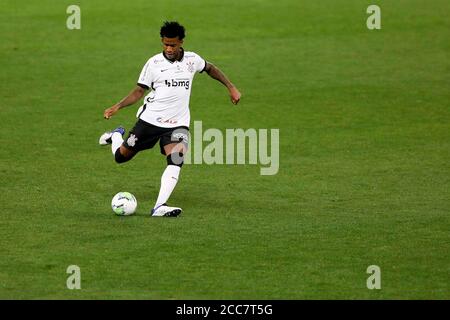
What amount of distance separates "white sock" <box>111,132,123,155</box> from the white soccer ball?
1.44 m

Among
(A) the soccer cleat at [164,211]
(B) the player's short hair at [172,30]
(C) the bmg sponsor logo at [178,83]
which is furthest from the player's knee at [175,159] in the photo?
(B) the player's short hair at [172,30]

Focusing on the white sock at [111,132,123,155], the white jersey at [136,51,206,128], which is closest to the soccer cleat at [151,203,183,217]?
the white jersey at [136,51,206,128]

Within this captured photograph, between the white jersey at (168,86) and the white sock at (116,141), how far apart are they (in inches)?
34.4

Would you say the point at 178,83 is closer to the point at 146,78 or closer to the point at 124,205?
the point at 146,78

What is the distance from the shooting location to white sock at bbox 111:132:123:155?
49.8ft

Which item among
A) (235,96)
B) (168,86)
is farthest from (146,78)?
(235,96)

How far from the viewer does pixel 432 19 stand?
1169 inches

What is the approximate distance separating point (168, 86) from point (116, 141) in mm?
1498

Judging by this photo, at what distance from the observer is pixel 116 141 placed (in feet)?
50.3

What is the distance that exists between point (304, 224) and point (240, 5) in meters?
18.1

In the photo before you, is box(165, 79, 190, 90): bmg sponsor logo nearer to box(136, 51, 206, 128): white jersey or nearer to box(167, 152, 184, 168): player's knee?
box(136, 51, 206, 128): white jersey
